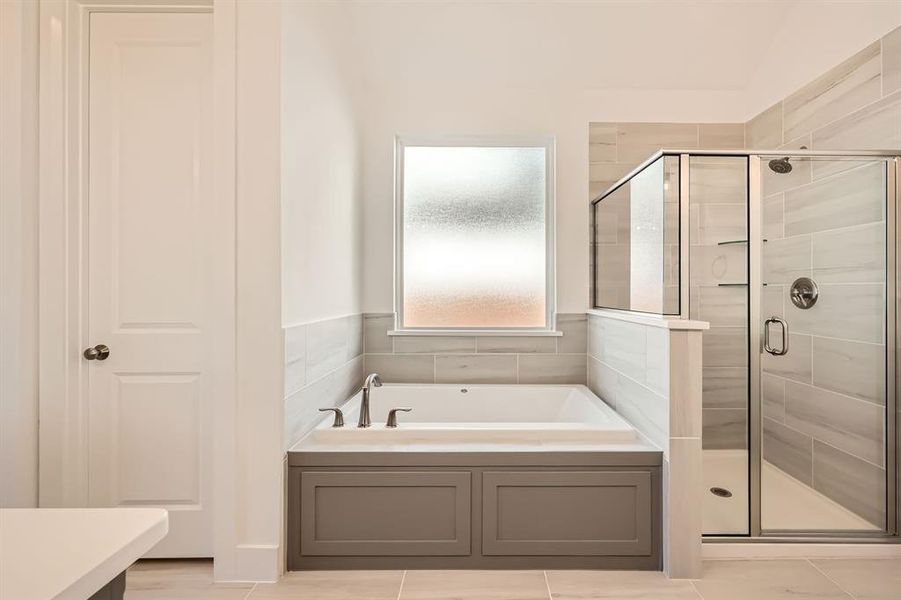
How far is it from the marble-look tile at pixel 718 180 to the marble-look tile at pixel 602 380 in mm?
1010

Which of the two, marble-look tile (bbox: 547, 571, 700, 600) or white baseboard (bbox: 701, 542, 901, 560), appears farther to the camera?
white baseboard (bbox: 701, 542, 901, 560)

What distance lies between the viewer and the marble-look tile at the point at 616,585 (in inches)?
76.5

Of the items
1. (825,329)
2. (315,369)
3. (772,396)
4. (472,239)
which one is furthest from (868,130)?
(315,369)

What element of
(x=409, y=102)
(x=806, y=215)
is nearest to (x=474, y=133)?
(x=409, y=102)

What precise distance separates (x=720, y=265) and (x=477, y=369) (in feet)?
5.34

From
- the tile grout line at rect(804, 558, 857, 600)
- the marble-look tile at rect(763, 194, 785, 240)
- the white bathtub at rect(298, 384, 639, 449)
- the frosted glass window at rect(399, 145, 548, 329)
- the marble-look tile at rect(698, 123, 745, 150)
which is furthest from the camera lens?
the frosted glass window at rect(399, 145, 548, 329)

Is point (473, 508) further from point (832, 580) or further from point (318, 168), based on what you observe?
point (318, 168)

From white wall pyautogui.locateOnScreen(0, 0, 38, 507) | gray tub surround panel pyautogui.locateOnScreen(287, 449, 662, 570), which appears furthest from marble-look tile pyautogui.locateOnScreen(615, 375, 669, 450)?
white wall pyautogui.locateOnScreen(0, 0, 38, 507)

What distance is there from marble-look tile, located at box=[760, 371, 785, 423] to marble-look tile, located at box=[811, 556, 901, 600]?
586mm

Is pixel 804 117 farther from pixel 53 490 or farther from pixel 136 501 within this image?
pixel 53 490

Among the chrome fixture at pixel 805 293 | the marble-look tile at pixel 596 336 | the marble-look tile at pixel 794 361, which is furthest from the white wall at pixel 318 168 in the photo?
the chrome fixture at pixel 805 293

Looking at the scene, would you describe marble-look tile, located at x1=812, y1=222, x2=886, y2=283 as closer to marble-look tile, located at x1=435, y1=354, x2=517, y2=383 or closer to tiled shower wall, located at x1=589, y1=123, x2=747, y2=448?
tiled shower wall, located at x1=589, y1=123, x2=747, y2=448

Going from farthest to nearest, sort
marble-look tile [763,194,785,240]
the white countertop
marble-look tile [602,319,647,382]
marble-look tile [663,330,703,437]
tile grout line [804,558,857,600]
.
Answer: marble-look tile [602,319,647,382] → marble-look tile [763,194,785,240] → marble-look tile [663,330,703,437] → tile grout line [804,558,857,600] → the white countertop

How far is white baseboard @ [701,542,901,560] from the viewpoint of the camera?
221cm
